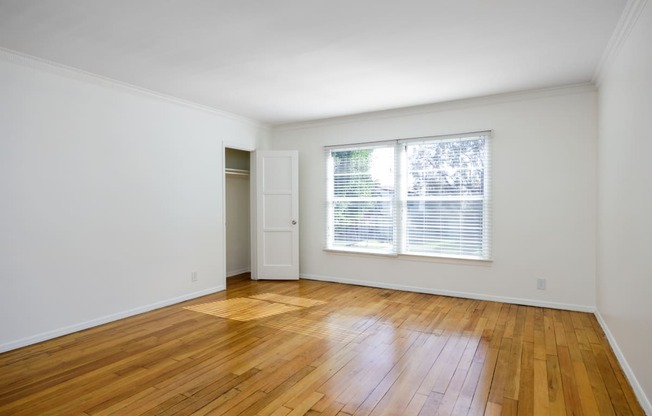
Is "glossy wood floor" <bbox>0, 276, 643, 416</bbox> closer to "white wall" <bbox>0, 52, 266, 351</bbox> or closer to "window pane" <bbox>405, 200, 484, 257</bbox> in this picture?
"white wall" <bbox>0, 52, 266, 351</bbox>

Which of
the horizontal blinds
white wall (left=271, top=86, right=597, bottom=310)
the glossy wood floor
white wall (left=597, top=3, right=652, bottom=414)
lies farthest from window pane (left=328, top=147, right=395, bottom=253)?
white wall (left=597, top=3, right=652, bottom=414)

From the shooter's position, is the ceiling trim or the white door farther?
the white door

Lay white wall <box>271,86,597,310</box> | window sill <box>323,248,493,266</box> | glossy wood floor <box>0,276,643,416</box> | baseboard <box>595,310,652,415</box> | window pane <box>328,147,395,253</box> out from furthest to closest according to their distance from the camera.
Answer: window pane <box>328,147,395,253</box> < window sill <box>323,248,493,266</box> < white wall <box>271,86,597,310</box> < glossy wood floor <box>0,276,643,416</box> < baseboard <box>595,310,652,415</box>

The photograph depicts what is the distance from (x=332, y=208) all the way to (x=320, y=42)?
10.4 feet

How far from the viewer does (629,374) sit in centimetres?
251

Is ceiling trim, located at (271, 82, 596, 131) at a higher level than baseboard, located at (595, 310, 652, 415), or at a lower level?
higher

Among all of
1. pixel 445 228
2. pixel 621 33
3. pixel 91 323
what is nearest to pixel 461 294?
pixel 445 228

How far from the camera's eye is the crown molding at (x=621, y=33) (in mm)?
2359

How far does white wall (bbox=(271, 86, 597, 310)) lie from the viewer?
4.06 metres

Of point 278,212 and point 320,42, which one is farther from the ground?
point 320,42

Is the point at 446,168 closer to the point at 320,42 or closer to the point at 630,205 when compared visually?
the point at 630,205

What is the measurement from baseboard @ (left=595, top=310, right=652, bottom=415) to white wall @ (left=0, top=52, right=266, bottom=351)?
14.8 feet

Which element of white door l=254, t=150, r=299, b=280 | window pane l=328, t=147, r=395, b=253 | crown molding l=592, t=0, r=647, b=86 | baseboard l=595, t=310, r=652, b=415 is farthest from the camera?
white door l=254, t=150, r=299, b=280

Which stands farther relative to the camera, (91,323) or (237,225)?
(237,225)
